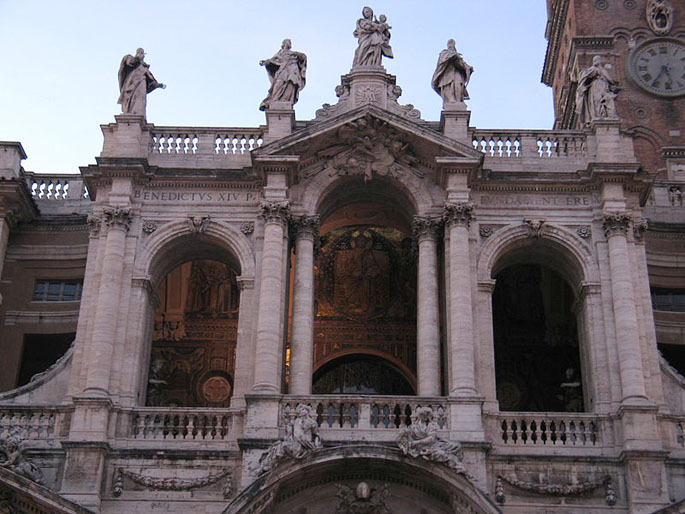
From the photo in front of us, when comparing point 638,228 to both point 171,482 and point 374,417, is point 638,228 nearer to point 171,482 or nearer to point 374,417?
point 374,417

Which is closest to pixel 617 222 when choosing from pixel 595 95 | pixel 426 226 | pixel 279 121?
pixel 595 95

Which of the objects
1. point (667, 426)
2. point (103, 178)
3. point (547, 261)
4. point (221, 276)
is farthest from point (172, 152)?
point (667, 426)

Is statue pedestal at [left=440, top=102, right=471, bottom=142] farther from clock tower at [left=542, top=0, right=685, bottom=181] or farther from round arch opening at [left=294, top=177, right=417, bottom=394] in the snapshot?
clock tower at [left=542, top=0, right=685, bottom=181]

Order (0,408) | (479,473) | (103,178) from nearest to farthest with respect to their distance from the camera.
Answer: (479,473) < (0,408) < (103,178)

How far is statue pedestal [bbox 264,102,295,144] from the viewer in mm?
27203

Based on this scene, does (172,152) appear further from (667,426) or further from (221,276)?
(667,426)

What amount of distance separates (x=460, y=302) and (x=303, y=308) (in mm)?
3534

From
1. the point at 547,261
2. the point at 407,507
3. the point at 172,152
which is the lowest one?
the point at 407,507

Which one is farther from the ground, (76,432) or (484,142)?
(484,142)

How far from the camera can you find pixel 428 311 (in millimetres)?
25094

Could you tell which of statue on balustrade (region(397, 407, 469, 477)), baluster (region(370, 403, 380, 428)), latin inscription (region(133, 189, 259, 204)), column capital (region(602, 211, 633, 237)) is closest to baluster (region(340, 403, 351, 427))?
baluster (region(370, 403, 380, 428))

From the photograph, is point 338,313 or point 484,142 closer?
point 484,142

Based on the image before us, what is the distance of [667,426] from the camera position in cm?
2397

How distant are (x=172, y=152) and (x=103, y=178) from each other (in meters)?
1.89
